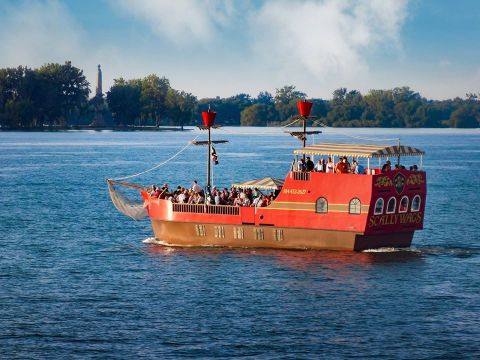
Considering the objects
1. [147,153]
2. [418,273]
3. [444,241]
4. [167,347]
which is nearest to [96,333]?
[167,347]

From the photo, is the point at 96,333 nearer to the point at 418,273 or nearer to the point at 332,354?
the point at 332,354

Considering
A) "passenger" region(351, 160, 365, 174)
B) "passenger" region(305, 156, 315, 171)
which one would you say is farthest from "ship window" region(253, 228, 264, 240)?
"passenger" region(351, 160, 365, 174)

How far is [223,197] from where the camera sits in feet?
194

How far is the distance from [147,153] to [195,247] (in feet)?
451

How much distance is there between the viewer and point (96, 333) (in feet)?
135

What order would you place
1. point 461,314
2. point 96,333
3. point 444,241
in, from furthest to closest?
point 444,241 → point 461,314 → point 96,333

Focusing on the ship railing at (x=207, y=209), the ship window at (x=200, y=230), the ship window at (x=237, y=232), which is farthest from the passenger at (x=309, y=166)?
the ship window at (x=200, y=230)

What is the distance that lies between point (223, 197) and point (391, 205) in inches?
343

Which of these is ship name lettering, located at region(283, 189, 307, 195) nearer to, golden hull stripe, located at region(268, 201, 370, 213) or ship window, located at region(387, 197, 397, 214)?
golden hull stripe, located at region(268, 201, 370, 213)

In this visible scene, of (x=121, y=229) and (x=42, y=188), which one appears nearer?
(x=121, y=229)

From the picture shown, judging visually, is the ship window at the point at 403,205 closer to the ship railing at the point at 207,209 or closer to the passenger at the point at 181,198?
the ship railing at the point at 207,209

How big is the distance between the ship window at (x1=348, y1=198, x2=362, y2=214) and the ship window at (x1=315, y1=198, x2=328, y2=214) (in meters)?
1.21

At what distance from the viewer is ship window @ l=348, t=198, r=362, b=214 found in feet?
179

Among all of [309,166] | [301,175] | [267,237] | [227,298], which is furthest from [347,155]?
[227,298]
